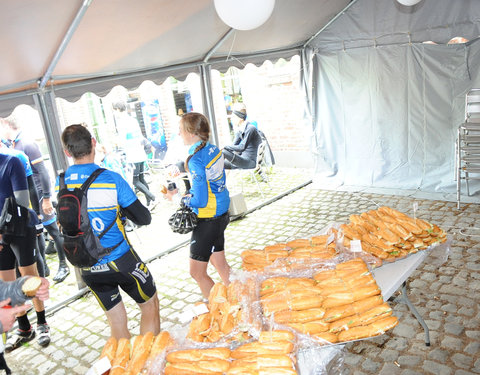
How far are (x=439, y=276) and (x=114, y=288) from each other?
3009 mm

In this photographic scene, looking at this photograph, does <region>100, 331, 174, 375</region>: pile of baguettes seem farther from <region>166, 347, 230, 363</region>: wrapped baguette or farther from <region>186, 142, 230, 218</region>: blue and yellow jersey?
<region>186, 142, 230, 218</region>: blue and yellow jersey

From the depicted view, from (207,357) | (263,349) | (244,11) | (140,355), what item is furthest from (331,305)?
(244,11)

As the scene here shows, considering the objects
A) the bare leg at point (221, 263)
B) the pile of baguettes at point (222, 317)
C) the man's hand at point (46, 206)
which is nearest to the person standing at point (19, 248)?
the man's hand at point (46, 206)

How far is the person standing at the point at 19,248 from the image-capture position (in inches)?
139

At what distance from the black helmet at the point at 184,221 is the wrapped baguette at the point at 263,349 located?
1.45 m

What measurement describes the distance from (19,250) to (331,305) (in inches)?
110

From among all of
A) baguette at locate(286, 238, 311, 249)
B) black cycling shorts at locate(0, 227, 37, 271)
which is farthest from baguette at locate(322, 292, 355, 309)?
black cycling shorts at locate(0, 227, 37, 271)

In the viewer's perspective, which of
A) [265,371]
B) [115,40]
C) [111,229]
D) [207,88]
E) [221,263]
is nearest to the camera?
[265,371]

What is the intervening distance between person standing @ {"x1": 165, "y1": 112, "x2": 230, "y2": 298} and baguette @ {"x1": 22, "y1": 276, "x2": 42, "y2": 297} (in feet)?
4.51

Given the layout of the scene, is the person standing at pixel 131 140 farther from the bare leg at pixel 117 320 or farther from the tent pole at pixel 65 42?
the bare leg at pixel 117 320

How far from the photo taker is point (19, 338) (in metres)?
4.02

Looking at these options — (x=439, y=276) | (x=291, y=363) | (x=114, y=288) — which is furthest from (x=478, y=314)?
(x=114, y=288)

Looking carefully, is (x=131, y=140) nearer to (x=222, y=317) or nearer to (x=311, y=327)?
(x=222, y=317)

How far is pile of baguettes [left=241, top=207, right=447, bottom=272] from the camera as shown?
275cm
